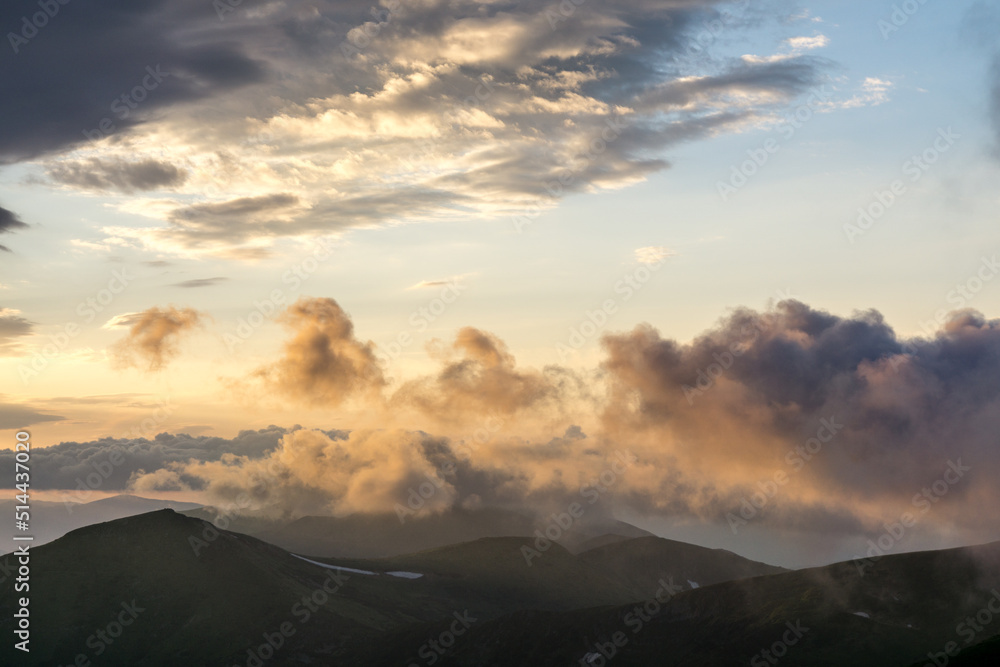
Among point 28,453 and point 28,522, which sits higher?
point 28,453

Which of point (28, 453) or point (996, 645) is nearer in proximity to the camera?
point (28, 453)

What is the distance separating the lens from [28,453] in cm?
13888

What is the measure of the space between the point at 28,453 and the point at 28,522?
79.6ft

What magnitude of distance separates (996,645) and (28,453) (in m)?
180

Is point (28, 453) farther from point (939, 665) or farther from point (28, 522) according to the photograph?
point (939, 665)

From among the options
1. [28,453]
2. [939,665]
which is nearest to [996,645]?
[939,665]

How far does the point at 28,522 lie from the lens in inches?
6107

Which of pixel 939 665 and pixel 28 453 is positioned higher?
pixel 28 453

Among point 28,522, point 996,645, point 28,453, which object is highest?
point 28,453

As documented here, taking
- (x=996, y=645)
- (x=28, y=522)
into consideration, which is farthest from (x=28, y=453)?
(x=996, y=645)

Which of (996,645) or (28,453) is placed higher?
(28,453)

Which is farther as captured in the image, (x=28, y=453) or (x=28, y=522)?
(x=28, y=522)

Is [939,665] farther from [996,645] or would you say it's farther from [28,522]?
[28,522]

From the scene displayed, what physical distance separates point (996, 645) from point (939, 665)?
14.6 metres
